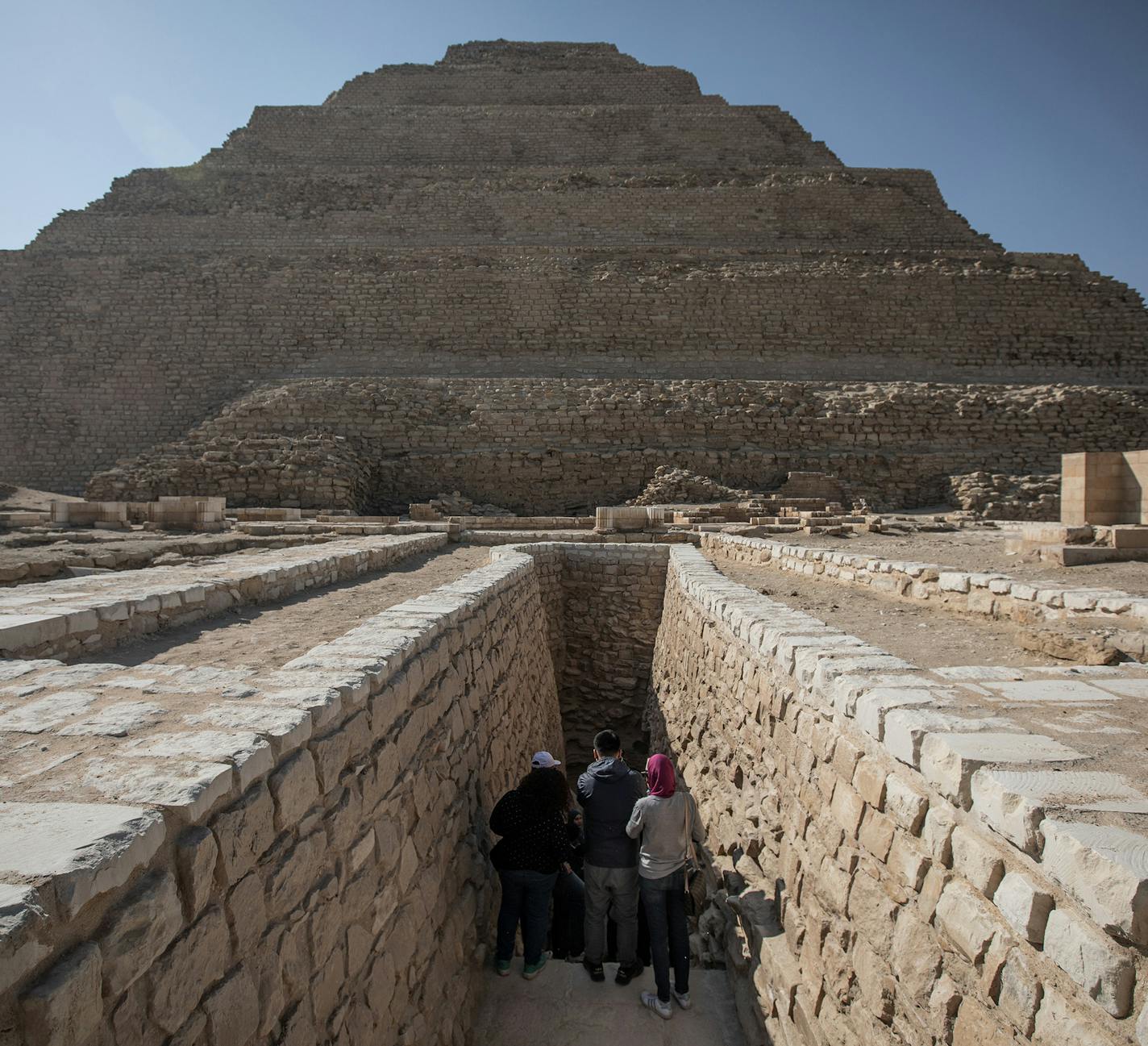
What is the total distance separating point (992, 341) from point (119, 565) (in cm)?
2596

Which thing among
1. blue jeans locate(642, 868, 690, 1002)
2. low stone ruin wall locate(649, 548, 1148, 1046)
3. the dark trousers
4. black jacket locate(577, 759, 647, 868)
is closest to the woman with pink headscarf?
blue jeans locate(642, 868, 690, 1002)

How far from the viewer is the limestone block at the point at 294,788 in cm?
193

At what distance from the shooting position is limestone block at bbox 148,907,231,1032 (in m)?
1.47

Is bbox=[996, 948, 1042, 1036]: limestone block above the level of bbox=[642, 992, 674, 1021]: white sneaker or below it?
above

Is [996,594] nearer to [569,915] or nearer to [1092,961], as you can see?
[569,915]

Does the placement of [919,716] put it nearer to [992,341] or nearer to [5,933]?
[5,933]

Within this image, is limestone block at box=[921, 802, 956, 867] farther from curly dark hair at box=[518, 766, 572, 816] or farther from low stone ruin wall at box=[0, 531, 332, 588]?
low stone ruin wall at box=[0, 531, 332, 588]

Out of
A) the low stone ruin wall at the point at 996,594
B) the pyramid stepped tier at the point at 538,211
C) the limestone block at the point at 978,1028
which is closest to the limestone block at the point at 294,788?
the limestone block at the point at 978,1028

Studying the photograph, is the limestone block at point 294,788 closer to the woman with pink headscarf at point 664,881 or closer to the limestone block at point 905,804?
the limestone block at point 905,804

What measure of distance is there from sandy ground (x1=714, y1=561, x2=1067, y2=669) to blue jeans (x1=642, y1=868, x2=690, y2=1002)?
5.35 ft

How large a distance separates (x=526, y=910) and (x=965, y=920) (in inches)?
96.9

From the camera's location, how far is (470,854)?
146 inches

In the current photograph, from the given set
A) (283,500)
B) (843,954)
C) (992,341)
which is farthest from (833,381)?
(843,954)

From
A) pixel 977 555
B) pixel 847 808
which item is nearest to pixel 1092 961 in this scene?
pixel 847 808
